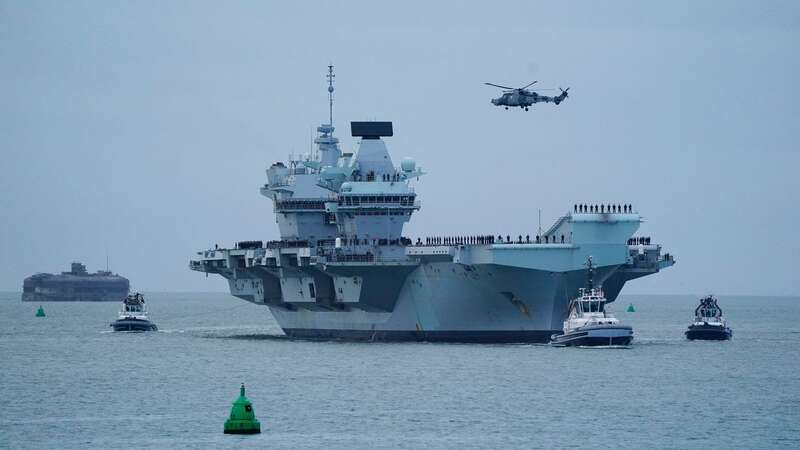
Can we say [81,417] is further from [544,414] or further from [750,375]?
[750,375]

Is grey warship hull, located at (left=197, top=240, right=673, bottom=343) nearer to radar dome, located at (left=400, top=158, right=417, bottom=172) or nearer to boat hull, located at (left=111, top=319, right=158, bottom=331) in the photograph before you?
radar dome, located at (left=400, top=158, right=417, bottom=172)

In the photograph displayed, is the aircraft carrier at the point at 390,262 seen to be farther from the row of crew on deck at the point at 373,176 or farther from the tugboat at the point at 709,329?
the tugboat at the point at 709,329

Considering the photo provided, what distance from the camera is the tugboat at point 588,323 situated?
6506cm

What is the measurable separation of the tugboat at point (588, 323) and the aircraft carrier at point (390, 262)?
1008 millimetres

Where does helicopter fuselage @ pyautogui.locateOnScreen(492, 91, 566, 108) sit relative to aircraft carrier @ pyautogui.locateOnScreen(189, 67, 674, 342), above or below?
above

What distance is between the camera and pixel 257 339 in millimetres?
84500

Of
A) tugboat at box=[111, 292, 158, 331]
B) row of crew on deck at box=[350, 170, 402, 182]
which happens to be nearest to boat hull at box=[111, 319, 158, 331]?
tugboat at box=[111, 292, 158, 331]

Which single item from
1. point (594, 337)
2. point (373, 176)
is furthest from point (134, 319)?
point (594, 337)

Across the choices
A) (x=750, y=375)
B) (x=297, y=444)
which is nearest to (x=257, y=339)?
(x=750, y=375)

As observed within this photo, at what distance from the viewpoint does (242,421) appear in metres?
42.6

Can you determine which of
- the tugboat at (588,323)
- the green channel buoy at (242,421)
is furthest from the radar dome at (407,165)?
the green channel buoy at (242,421)

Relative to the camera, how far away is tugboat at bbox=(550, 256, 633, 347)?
213 ft

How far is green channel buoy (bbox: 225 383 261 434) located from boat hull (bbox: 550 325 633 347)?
25.0m

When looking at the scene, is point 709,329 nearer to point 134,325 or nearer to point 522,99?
point 522,99
